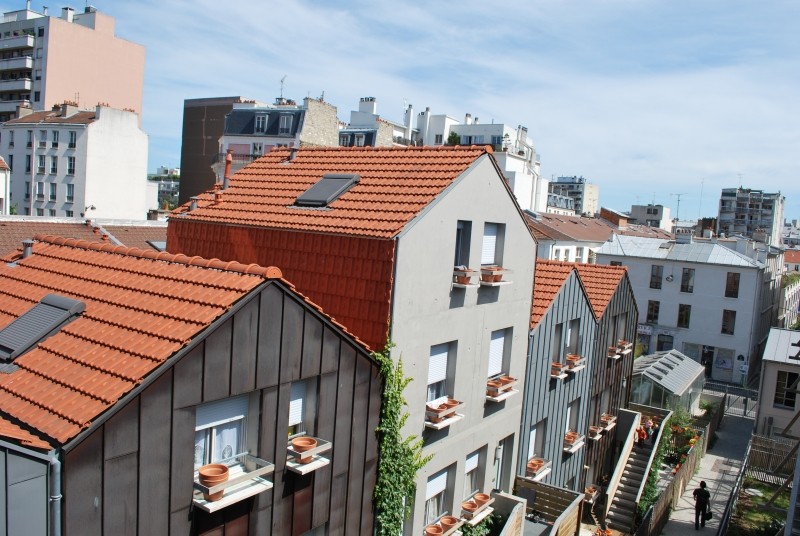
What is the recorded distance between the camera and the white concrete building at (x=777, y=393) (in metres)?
34.0

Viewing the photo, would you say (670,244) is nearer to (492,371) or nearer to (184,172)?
(492,371)

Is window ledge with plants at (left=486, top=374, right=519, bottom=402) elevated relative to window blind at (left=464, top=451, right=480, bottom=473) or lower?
elevated

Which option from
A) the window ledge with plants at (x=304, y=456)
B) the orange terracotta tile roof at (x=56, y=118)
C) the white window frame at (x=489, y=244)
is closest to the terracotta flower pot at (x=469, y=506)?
the white window frame at (x=489, y=244)

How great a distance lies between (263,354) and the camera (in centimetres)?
920

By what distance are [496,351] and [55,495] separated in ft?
36.9

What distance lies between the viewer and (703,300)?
162 feet

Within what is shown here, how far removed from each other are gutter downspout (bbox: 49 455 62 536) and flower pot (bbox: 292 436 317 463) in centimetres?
366

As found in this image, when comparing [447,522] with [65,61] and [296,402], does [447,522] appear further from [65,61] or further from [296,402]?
[65,61]

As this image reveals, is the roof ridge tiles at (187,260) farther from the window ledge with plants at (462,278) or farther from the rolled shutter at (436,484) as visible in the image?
the rolled shutter at (436,484)

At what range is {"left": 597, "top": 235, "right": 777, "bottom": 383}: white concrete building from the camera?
48.2 meters

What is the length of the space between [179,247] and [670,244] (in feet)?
151

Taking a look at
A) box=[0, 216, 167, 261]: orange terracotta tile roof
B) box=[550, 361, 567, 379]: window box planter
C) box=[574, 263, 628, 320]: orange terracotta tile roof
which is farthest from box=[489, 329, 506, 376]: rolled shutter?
box=[0, 216, 167, 261]: orange terracotta tile roof

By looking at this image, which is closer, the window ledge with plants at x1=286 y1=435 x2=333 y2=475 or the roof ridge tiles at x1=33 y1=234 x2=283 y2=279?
the roof ridge tiles at x1=33 y1=234 x2=283 y2=279

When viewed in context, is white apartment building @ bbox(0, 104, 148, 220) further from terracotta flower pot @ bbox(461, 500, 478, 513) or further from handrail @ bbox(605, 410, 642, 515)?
terracotta flower pot @ bbox(461, 500, 478, 513)
